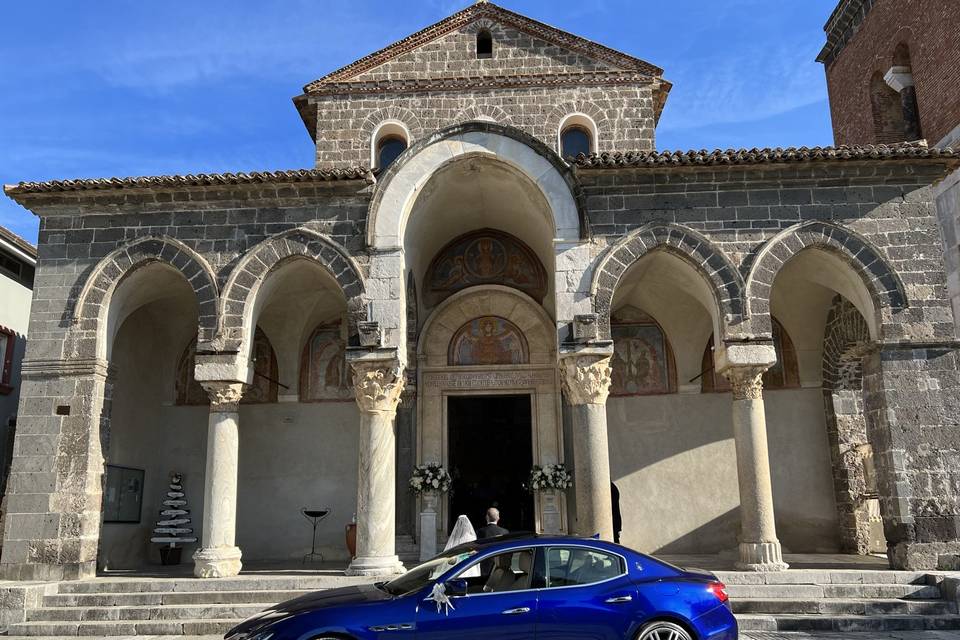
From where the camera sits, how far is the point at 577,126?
15.5 metres

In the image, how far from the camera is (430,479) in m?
12.8

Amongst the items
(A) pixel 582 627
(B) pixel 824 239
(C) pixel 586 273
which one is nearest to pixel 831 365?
(B) pixel 824 239

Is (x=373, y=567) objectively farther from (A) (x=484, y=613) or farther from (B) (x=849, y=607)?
(B) (x=849, y=607)

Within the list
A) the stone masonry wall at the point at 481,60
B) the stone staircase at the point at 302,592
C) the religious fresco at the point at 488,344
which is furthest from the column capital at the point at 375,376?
the stone masonry wall at the point at 481,60

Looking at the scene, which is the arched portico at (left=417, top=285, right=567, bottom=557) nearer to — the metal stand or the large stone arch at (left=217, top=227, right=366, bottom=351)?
the metal stand

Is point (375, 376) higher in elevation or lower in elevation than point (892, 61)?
lower

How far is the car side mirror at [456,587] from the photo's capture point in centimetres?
564

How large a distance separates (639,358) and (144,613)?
9.05m

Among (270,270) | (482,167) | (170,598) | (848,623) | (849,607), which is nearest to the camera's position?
(848,623)

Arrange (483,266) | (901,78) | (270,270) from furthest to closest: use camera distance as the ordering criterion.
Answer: (901,78), (483,266), (270,270)

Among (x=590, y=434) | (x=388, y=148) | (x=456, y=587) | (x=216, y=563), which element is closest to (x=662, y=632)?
(x=456, y=587)

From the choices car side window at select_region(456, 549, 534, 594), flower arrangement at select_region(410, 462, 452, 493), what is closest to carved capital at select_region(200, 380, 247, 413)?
flower arrangement at select_region(410, 462, 452, 493)

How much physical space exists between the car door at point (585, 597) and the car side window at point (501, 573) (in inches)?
5.8

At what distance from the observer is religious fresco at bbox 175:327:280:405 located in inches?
567
